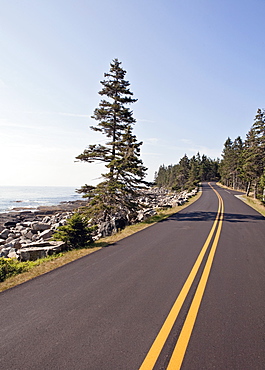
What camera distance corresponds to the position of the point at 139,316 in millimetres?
3715

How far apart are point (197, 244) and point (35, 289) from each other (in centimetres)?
614

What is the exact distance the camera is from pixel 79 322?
11.7 feet

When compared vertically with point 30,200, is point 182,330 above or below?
above

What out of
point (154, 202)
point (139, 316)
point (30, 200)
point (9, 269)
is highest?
point (139, 316)

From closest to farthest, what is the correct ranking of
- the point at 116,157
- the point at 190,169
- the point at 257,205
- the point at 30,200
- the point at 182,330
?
the point at 182,330, the point at 116,157, the point at 257,205, the point at 30,200, the point at 190,169

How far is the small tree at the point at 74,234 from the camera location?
354 inches

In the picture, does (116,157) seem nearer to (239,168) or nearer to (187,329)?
(187,329)

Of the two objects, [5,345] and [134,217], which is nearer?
[5,345]

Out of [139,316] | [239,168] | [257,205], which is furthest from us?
[239,168]

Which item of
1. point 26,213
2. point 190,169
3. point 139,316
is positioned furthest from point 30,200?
point 139,316

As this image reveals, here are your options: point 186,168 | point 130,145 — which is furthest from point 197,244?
point 186,168

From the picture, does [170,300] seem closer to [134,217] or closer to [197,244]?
[197,244]

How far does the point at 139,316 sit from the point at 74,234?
6052mm

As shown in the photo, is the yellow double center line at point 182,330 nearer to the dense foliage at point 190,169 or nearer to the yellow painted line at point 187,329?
the yellow painted line at point 187,329
